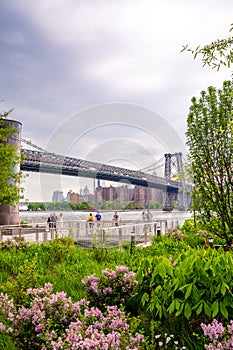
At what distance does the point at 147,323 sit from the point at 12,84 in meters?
15.1

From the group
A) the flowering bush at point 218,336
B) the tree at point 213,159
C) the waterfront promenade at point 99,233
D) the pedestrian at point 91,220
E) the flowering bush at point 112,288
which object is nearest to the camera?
the flowering bush at point 218,336

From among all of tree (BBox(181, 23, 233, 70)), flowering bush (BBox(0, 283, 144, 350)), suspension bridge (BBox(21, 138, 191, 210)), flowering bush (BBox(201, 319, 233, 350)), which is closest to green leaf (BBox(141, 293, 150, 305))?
flowering bush (BBox(0, 283, 144, 350))

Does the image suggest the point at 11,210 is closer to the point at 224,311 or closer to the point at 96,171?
the point at 96,171

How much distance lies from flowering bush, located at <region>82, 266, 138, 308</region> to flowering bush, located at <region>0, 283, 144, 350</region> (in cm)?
53

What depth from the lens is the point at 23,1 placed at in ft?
24.7

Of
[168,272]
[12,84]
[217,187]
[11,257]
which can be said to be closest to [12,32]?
[12,84]

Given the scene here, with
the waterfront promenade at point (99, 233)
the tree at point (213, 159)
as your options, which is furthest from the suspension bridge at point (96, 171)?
the tree at point (213, 159)

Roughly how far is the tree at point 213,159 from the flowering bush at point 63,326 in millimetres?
4415

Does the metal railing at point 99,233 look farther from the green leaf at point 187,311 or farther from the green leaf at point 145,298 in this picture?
the green leaf at point 187,311

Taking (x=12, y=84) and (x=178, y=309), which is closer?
(x=178, y=309)

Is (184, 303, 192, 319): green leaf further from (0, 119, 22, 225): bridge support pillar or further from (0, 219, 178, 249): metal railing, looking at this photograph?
(0, 119, 22, 225): bridge support pillar

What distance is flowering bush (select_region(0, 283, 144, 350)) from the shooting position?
2715mm

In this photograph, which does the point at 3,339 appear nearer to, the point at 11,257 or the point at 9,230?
the point at 11,257

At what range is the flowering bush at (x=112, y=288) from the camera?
4.20 metres
